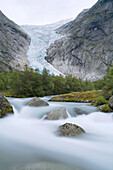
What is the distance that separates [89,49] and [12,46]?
74227 mm

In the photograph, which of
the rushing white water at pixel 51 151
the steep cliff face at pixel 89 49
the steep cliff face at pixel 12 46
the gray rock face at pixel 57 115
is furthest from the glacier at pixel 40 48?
the rushing white water at pixel 51 151

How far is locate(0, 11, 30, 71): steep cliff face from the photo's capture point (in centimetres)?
9198

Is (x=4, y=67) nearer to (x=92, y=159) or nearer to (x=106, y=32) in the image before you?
(x=92, y=159)

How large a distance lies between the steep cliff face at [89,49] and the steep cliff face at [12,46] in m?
29.2

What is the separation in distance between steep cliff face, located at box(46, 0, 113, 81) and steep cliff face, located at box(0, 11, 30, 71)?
95.8 ft

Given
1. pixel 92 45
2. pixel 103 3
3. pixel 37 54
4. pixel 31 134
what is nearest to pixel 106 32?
pixel 92 45

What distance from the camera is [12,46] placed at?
379 feet

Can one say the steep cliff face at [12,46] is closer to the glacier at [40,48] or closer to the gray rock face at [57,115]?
the glacier at [40,48]

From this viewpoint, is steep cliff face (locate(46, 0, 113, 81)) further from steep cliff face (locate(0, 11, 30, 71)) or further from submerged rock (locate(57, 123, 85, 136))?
submerged rock (locate(57, 123, 85, 136))

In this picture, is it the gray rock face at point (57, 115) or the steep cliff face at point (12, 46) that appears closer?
the gray rock face at point (57, 115)

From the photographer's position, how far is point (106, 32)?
384 feet

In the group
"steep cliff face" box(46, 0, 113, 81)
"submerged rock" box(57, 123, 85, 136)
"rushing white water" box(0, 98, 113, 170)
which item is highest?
"steep cliff face" box(46, 0, 113, 81)

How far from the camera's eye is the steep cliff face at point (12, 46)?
302 feet

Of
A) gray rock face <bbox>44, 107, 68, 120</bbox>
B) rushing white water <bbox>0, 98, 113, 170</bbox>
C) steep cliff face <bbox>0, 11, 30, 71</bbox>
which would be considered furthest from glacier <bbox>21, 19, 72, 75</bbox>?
rushing white water <bbox>0, 98, 113, 170</bbox>
